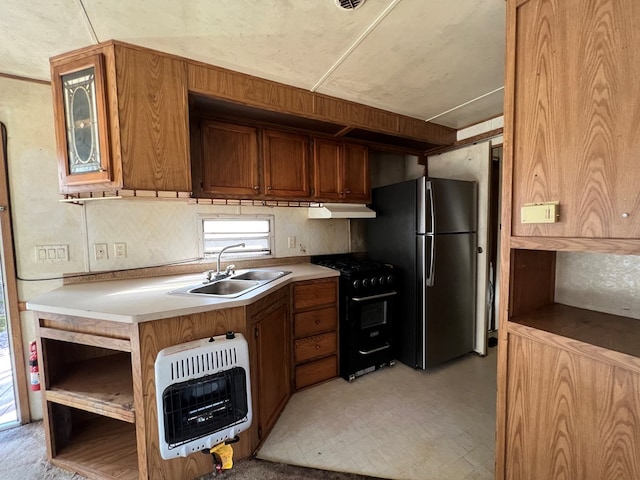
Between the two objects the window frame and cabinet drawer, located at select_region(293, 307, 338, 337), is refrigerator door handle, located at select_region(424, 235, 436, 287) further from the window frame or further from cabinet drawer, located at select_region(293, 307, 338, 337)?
the window frame

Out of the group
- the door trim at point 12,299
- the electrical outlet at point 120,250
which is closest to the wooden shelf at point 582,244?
the electrical outlet at point 120,250

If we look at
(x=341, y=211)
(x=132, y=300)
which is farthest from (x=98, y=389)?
(x=341, y=211)

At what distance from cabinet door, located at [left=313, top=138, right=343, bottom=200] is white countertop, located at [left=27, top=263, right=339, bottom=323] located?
0.99m

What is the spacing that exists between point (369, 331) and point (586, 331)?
1.55 meters

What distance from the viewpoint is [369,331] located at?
2369 mm

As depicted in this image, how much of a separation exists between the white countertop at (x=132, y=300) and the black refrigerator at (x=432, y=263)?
1.22 m

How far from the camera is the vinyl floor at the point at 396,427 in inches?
58.5

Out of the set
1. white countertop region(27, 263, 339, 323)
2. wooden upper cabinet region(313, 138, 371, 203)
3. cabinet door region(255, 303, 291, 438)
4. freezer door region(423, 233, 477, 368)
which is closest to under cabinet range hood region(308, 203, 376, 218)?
wooden upper cabinet region(313, 138, 371, 203)

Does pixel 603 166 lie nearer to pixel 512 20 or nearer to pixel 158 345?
pixel 512 20

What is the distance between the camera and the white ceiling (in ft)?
4.03

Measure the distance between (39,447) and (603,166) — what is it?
317 cm

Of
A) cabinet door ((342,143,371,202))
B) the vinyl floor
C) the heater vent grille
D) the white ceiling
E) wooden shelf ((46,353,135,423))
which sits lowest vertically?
the vinyl floor

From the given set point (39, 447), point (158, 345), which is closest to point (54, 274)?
point (39, 447)

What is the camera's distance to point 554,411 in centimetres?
101
